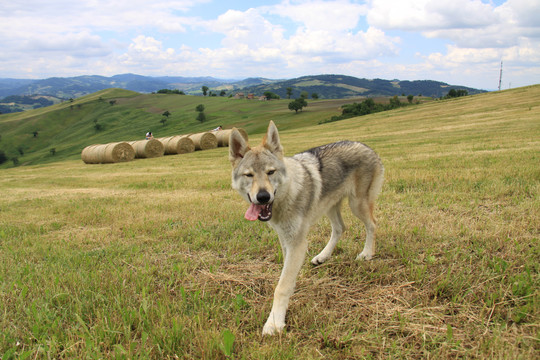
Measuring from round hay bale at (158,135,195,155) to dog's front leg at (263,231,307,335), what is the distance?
90.5ft

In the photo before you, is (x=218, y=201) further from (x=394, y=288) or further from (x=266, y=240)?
(x=394, y=288)

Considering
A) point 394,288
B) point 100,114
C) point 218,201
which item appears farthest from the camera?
point 100,114

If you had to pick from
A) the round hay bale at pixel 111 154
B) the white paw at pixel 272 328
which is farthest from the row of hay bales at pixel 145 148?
the white paw at pixel 272 328

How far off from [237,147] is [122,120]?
105249 mm

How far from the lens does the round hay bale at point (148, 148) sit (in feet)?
94.5

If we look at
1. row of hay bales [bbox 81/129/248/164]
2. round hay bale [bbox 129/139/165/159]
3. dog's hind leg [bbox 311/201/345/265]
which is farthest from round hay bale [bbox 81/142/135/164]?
dog's hind leg [bbox 311/201/345/265]

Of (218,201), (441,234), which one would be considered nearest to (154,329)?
(441,234)

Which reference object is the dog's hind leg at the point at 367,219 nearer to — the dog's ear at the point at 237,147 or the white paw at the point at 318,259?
the white paw at the point at 318,259

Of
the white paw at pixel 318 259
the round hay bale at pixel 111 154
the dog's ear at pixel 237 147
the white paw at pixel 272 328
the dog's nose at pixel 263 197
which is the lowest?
the round hay bale at pixel 111 154

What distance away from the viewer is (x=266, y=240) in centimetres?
525

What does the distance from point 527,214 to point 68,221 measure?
9.33m

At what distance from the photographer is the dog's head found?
11.7 ft

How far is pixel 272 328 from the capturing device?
3.17m

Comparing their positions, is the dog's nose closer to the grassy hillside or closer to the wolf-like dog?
the wolf-like dog
